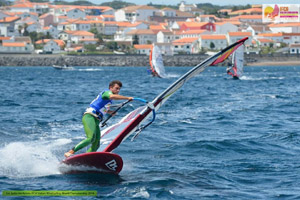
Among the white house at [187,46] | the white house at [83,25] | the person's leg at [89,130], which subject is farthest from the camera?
the white house at [83,25]

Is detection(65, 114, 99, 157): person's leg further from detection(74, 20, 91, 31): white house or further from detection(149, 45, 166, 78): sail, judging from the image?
detection(74, 20, 91, 31): white house

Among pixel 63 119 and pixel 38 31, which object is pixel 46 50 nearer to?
pixel 38 31

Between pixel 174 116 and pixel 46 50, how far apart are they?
119987 mm

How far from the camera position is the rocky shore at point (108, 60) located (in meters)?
118

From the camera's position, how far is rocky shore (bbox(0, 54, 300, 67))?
387 feet

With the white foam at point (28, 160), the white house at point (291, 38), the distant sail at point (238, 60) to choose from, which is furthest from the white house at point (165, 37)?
the white foam at point (28, 160)

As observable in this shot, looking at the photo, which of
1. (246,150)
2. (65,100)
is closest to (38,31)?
(65,100)

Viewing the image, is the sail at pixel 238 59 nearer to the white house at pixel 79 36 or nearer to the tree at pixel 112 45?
the tree at pixel 112 45

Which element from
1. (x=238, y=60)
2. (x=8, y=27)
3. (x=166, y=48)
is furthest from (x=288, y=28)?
(x=238, y=60)

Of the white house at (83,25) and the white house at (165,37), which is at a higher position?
the white house at (83,25)

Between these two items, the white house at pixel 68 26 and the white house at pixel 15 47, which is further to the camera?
the white house at pixel 68 26

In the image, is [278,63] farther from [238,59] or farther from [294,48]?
[238,59]

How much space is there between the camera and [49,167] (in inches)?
504

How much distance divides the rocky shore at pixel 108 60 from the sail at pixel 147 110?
10529cm
